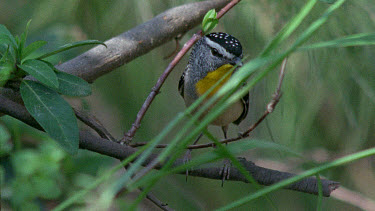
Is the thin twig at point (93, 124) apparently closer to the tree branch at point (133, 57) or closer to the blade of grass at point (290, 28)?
the tree branch at point (133, 57)

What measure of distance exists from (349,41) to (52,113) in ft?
1.69

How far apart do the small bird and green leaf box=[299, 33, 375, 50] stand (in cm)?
90

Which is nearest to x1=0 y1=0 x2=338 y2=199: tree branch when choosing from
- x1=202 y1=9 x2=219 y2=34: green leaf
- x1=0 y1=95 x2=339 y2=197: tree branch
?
x1=0 y1=95 x2=339 y2=197: tree branch

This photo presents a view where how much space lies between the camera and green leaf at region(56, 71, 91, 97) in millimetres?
850

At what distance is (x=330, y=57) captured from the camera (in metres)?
1.40

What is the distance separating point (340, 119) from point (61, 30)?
1.13 metres

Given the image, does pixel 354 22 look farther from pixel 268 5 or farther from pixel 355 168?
pixel 355 168

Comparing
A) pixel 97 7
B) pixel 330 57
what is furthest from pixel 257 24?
pixel 97 7

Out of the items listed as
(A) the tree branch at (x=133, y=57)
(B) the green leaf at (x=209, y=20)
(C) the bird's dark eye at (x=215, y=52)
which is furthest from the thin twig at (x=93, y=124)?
(C) the bird's dark eye at (x=215, y=52)

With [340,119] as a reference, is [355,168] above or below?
below

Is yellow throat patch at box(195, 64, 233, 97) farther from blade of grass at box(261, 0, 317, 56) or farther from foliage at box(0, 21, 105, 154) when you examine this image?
blade of grass at box(261, 0, 317, 56)

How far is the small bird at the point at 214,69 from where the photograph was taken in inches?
56.2

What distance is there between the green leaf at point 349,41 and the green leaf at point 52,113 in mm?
458

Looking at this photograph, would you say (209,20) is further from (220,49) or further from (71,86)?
(220,49)
